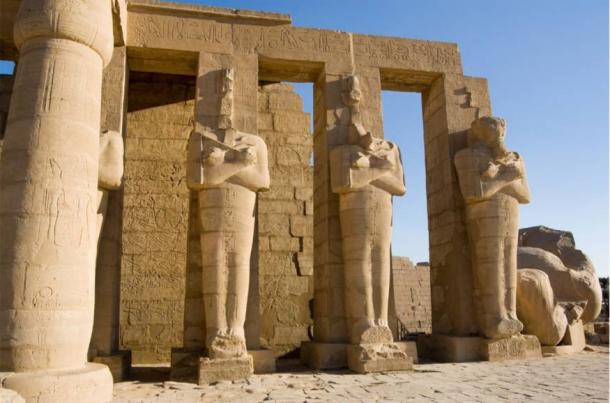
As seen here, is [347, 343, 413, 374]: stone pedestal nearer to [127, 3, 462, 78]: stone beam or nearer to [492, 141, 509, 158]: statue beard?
[492, 141, 509, 158]: statue beard

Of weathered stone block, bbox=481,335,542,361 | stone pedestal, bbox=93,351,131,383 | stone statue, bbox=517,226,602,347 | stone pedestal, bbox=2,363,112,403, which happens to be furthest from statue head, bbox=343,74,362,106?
stone pedestal, bbox=2,363,112,403

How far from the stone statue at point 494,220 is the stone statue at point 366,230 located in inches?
46.3

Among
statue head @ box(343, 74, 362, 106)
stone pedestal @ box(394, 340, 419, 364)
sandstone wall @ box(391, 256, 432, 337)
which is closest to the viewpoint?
stone pedestal @ box(394, 340, 419, 364)

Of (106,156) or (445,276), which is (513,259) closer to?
(445,276)

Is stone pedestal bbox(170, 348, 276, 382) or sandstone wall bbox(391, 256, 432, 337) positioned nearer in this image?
stone pedestal bbox(170, 348, 276, 382)

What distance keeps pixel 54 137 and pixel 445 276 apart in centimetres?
584

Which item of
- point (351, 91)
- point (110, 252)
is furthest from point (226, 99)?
point (110, 252)

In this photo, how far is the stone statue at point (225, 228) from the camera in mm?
6605

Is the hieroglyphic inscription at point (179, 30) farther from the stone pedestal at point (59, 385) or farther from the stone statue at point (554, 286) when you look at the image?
the stone statue at point (554, 286)

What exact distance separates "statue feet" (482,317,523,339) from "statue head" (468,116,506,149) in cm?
243

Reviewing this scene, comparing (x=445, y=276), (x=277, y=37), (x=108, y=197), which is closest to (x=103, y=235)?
(x=108, y=197)

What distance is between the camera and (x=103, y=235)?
22.9 feet

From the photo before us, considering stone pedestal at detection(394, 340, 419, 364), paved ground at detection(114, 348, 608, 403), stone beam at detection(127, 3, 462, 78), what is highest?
stone beam at detection(127, 3, 462, 78)

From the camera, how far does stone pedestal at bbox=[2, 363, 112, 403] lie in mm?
4074
